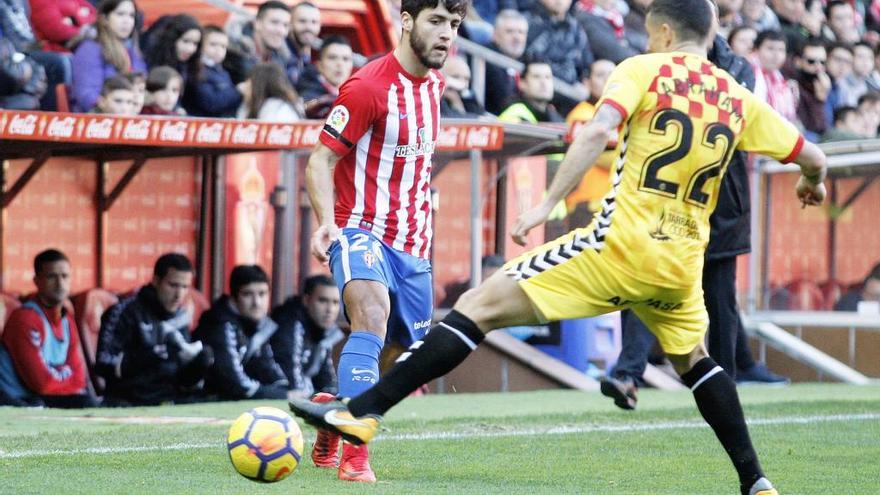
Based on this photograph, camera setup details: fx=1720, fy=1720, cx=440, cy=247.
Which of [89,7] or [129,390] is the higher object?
[89,7]

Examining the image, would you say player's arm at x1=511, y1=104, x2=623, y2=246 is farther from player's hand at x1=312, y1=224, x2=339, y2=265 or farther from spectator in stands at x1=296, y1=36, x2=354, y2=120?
spectator in stands at x1=296, y1=36, x2=354, y2=120

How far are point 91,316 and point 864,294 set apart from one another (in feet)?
24.2

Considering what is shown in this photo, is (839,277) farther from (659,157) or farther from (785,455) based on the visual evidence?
(659,157)

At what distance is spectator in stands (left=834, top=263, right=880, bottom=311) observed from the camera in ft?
53.0

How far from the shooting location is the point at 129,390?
1223 centimetres

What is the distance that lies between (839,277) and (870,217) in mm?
713

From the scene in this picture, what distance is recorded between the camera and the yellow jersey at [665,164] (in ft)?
20.5

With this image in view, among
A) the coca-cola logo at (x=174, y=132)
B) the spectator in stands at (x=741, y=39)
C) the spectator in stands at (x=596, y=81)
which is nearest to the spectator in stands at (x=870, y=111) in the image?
the spectator in stands at (x=741, y=39)

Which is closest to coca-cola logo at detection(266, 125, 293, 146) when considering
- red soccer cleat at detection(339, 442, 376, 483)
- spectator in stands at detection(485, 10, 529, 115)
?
spectator in stands at detection(485, 10, 529, 115)

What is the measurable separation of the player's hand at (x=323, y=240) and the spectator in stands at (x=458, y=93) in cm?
764

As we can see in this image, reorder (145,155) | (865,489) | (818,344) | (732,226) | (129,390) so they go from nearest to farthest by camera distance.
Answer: (865,489) → (732,226) → (129,390) → (145,155) → (818,344)

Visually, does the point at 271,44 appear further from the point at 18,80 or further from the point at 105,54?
the point at 18,80

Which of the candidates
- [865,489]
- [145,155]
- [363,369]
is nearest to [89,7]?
[145,155]

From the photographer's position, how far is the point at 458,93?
15078 mm
